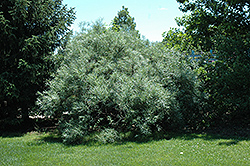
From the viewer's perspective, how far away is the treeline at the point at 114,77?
7203 millimetres

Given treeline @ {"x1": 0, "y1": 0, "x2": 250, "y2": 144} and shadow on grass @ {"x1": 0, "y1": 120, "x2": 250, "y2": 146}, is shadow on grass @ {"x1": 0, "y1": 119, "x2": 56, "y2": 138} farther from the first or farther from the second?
treeline @ {"x1": 0, "y1": 0, "x2": 250, "y2": 144}

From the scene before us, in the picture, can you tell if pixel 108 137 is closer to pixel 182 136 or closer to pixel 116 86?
pixel 116 86

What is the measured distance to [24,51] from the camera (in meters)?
8.25

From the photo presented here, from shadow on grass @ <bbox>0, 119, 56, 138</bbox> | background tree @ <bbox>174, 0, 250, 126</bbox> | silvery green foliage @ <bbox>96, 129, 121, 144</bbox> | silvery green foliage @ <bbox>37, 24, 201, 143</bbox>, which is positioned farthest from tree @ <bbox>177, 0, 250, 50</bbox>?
shadow on grass @ <bbox>0, 119, 56, 138</bbox>

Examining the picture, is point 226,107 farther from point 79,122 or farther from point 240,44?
point 79,122

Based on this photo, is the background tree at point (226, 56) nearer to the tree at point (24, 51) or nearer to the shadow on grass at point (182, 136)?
the shadow on grass at point (182, 136)

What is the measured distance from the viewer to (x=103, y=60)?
8.12 meters

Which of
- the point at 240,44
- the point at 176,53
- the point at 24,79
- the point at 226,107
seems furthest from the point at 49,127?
the point at 240,44

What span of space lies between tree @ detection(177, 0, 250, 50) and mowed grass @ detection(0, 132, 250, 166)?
4.53 m

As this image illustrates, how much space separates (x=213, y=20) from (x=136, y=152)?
6974 millimetres

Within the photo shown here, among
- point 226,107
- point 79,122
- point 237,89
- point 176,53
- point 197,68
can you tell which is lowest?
point 79,122

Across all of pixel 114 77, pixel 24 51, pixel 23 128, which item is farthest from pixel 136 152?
pixel 23 128

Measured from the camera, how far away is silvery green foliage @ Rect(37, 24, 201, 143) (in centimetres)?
709

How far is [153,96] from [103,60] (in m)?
2.22
